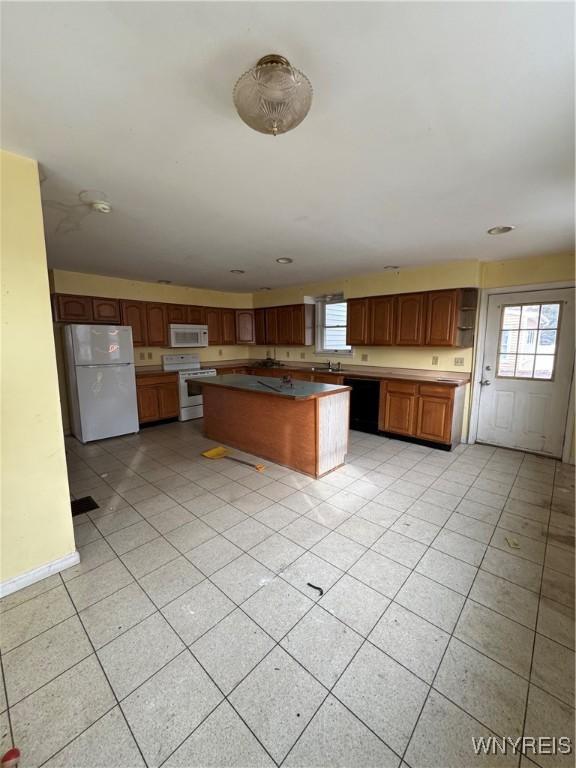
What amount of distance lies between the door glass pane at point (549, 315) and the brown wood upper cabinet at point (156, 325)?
17.7ft

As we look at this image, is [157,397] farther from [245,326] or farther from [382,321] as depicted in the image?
[382,321]

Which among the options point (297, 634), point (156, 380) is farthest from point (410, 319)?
point (156, 380)

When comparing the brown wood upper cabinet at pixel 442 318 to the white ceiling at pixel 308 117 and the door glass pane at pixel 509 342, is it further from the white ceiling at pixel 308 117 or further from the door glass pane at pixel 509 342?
the white ceiling at pixel 308 117

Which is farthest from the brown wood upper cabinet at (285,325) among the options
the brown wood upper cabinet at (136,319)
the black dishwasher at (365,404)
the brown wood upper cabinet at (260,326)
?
the brown wood upper cabinet at (136,319)

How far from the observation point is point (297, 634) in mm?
1570

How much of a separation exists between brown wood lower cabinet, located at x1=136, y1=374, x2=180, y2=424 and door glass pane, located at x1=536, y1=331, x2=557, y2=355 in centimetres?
525

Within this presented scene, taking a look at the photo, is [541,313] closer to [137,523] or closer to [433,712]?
[433,712]

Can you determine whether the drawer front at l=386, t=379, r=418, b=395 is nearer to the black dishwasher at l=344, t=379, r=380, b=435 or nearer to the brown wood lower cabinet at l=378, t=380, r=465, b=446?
the brown wood lower cabinet at l=378, t=380, r=465, b=446

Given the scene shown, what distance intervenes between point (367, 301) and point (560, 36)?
3898 millimetres

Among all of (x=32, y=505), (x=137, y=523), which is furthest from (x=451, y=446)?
(x=32, y=505)

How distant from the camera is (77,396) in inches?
168

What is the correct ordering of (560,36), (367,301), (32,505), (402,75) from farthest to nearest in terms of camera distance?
(367,301)
(32,505)
(402,75)
(560,36)

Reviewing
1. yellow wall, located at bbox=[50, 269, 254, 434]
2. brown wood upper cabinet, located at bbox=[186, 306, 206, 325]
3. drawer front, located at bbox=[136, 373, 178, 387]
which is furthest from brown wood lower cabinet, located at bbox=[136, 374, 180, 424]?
brown wood upper cabinet, located at bbox=[186, 306, 206, 325]

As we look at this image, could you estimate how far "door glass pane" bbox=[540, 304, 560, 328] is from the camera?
11.9 feet
